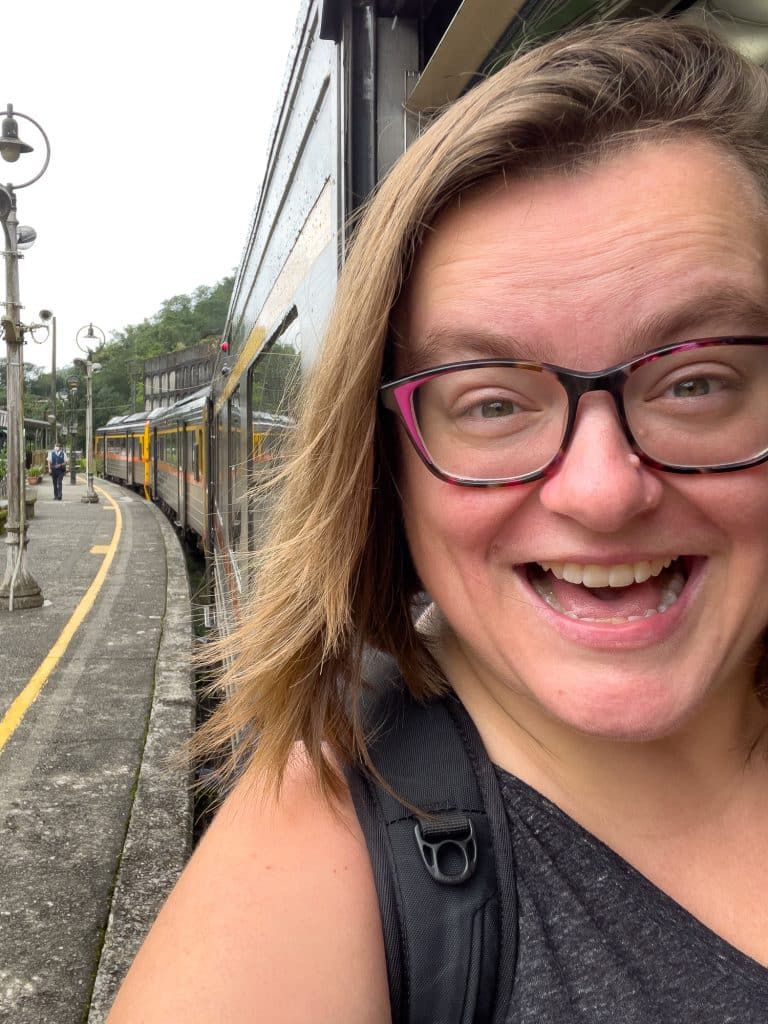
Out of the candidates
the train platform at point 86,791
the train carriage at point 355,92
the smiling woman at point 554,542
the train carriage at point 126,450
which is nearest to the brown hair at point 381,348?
the smiling woman at point 554,542

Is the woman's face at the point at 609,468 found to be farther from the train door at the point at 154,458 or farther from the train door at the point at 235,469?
the train door at the point at 154,458

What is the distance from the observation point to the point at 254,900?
873 mm

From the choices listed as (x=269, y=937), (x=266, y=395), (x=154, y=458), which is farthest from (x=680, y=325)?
(x=154, y=458)

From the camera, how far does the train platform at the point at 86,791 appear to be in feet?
10.5

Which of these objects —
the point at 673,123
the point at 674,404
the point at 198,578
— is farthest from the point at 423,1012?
the point at 198,578

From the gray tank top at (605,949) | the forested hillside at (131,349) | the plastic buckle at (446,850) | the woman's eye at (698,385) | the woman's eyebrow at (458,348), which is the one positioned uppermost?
the forested hillside at (131,349)

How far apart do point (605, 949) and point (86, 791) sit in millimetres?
4163

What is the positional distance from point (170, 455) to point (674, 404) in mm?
19486

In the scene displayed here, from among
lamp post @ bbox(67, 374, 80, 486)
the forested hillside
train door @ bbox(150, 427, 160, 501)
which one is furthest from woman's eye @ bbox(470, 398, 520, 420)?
the forested hillside

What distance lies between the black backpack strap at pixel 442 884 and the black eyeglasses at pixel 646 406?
341mm

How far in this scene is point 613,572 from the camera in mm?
977

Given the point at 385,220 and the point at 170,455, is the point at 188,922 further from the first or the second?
the point at 170,455

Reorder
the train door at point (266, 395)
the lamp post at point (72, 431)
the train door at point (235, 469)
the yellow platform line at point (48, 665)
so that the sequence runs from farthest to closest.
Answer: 1. the lamp post at point (72, 431)
2. the yellow platform line at point (48, 665)
3. the train door at point (235, 469)
4. the train door at point (266, 395)

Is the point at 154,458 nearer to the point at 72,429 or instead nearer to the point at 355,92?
the point at 355,92
